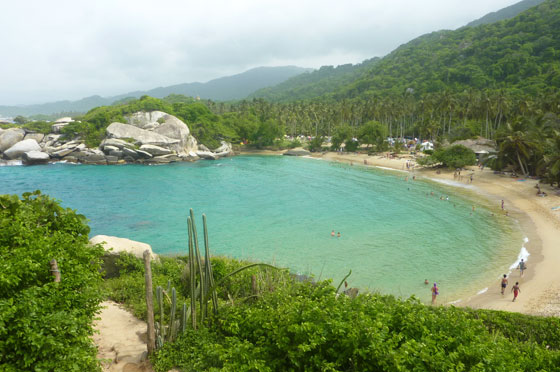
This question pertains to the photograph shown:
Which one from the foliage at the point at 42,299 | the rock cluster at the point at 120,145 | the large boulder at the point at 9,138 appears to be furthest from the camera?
the large boulder at the point at 9,138

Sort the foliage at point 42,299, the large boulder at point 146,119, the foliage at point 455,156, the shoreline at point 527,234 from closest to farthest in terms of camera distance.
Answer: the foliage at point 42,299, the shoreline at point 527,234, the foliage at point 455,156, the large boulder at point 146,119

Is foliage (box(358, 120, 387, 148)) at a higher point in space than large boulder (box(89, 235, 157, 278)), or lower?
higher

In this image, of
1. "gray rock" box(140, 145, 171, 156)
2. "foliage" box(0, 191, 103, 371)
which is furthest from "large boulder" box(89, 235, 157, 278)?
"gray rock" box(140, 145, 171, 156)

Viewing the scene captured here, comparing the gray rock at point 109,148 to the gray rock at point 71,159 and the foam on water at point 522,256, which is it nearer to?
the gray rock at point 71,159

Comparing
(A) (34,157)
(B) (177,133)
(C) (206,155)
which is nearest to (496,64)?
(C) (206,155)

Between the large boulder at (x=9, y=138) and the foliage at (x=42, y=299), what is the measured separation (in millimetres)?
81878

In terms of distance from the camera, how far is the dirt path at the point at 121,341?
8859mm

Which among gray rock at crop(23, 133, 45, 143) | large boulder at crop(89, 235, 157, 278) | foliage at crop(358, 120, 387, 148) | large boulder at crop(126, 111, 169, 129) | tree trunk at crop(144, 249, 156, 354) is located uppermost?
large boulder at crop(126, 111, 169, 129)

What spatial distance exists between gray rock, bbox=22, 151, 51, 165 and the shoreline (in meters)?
71.2

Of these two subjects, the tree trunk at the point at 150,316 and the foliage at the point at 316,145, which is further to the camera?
the foliage at the point at 316,145

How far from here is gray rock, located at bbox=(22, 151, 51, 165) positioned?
6606 centimetres

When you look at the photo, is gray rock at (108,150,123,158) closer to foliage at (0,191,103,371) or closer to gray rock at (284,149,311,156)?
gray rock at (284,149,311,156)

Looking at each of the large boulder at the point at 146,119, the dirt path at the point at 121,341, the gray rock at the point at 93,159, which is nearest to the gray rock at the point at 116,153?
the gray rock at the point at 93,159

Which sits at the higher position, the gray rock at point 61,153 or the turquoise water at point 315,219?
the gray rock at point 61,153
